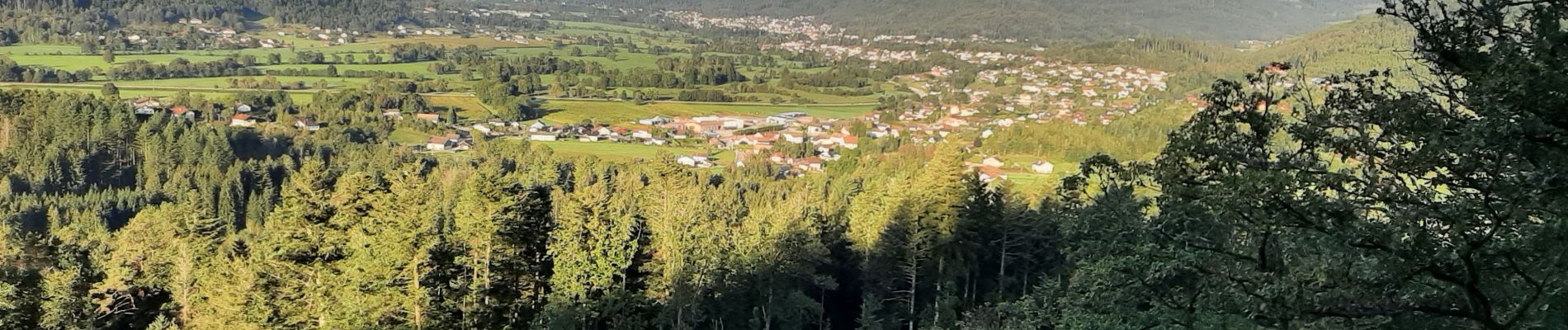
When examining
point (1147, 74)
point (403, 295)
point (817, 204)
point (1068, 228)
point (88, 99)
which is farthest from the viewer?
point (1147, 74)

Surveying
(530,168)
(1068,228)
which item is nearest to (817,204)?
(530,168)

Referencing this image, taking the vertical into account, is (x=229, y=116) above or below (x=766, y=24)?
below

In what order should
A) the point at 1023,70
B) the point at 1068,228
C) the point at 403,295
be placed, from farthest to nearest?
the point at 1023,70
the point at 403,295
the point at 1068,228

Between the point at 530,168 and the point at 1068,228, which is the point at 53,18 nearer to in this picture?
the point at 530,168

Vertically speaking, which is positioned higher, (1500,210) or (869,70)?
(1500,210)

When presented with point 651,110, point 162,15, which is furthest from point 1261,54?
point 162,15

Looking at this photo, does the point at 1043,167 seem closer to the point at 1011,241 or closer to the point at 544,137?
the point at 1011,241

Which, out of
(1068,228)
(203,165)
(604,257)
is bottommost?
(203,165)
